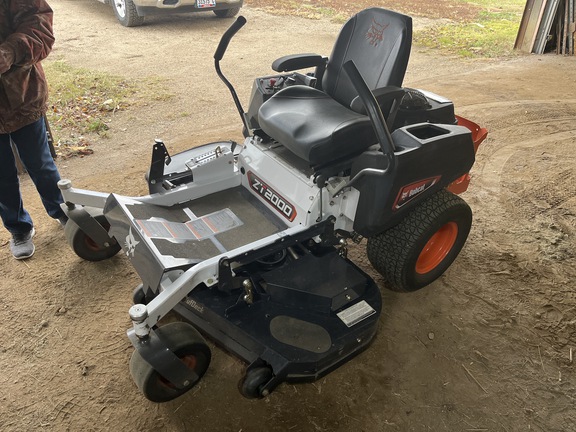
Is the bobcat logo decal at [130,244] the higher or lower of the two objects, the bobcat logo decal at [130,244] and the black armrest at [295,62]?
the lower

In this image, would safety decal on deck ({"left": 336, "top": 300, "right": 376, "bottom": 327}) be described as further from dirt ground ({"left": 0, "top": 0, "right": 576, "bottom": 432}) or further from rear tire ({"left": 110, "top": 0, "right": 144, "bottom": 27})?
rear tire ({"left": 110, "top": 0, "right": 144, "bottom": 27})

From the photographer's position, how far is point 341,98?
2846 millimetres

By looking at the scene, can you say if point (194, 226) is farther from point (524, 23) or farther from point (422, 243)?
point (524, 23)

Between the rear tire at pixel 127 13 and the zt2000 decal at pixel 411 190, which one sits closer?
the zt2000 decal at pixel 411 190

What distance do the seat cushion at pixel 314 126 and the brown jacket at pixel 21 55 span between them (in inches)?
45.8

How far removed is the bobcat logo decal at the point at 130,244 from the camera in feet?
7.53

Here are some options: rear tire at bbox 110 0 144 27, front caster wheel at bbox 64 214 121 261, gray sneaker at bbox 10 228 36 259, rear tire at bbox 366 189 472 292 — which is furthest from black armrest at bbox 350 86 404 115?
rear tire at bbox 110 0 144 27

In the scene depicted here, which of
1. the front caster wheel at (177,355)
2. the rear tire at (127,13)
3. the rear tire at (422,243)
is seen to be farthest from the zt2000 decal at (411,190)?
the rear tire at (127,13)

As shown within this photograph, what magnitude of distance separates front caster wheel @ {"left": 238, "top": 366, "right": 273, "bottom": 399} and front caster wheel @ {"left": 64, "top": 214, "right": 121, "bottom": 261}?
4.08ft

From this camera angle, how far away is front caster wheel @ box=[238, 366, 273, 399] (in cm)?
194

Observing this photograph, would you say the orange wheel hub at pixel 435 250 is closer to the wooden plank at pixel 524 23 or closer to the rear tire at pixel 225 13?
the wooden plank at pixel 524 23

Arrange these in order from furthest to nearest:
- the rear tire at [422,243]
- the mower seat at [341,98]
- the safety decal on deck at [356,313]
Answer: the rear tire at [422,243] → the mower seat at [341,98] → the safety decal on deck at [356,313]

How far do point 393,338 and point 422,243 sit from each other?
497 millimetres

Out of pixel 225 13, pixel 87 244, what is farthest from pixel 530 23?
pixel 87 244
